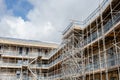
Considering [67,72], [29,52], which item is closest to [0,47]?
[29,52]

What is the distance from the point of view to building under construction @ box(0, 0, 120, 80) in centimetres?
1521

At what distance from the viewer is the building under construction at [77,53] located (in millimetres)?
15211

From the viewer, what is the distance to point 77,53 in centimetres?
2084

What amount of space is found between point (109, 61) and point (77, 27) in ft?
23.2

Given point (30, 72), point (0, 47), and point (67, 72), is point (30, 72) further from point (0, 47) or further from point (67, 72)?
point (67, 72)

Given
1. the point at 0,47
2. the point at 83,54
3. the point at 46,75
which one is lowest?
the point at 46,75

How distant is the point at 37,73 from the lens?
3238 centimetres

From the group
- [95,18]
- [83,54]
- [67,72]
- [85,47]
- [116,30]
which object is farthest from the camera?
[67,72]

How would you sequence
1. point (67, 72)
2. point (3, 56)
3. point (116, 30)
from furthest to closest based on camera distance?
point (3, 56)
point (67, 72)
point (116, 30)

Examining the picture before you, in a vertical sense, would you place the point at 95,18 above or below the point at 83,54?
above

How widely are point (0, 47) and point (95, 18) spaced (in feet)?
61.9

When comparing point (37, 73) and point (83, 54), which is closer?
point (83, 54)

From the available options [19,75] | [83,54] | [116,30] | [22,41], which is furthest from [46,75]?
[116,30]

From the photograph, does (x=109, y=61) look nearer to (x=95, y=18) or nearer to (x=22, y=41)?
(x=95, y=18)
